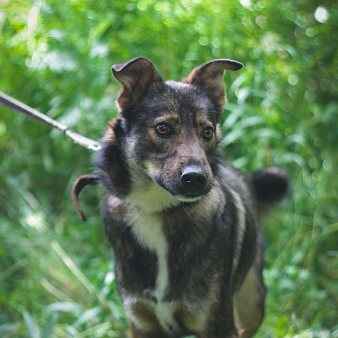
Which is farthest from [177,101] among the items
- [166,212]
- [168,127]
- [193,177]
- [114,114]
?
[114,114]

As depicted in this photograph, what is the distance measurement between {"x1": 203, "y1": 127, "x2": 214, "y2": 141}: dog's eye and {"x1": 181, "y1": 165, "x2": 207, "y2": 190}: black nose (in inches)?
12.7

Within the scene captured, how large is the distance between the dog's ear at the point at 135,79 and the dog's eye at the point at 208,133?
0.38m

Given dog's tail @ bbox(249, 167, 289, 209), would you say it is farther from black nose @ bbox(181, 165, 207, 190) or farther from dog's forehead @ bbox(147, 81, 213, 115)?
black nose @ bbox(181, 165, 207, 190)

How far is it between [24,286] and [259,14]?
3.56m

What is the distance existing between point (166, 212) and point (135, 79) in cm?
78

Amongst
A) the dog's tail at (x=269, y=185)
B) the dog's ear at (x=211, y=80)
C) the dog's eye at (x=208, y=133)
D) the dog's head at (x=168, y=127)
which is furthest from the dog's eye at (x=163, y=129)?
the dog's tail at (x=269, y=185)

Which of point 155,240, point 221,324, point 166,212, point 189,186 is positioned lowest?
point 221,324

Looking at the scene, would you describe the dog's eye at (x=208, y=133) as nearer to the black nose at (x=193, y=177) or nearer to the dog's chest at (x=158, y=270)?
the black nose at (x=193, y=177)

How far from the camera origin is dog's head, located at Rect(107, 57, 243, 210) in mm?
2342

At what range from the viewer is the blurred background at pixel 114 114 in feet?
13.7

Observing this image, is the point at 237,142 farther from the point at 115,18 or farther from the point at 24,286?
the point at 24,286

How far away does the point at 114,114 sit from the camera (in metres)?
4.60

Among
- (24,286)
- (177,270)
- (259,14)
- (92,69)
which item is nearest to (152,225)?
(177,270)

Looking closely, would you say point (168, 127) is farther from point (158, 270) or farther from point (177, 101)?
point (158, 270)
